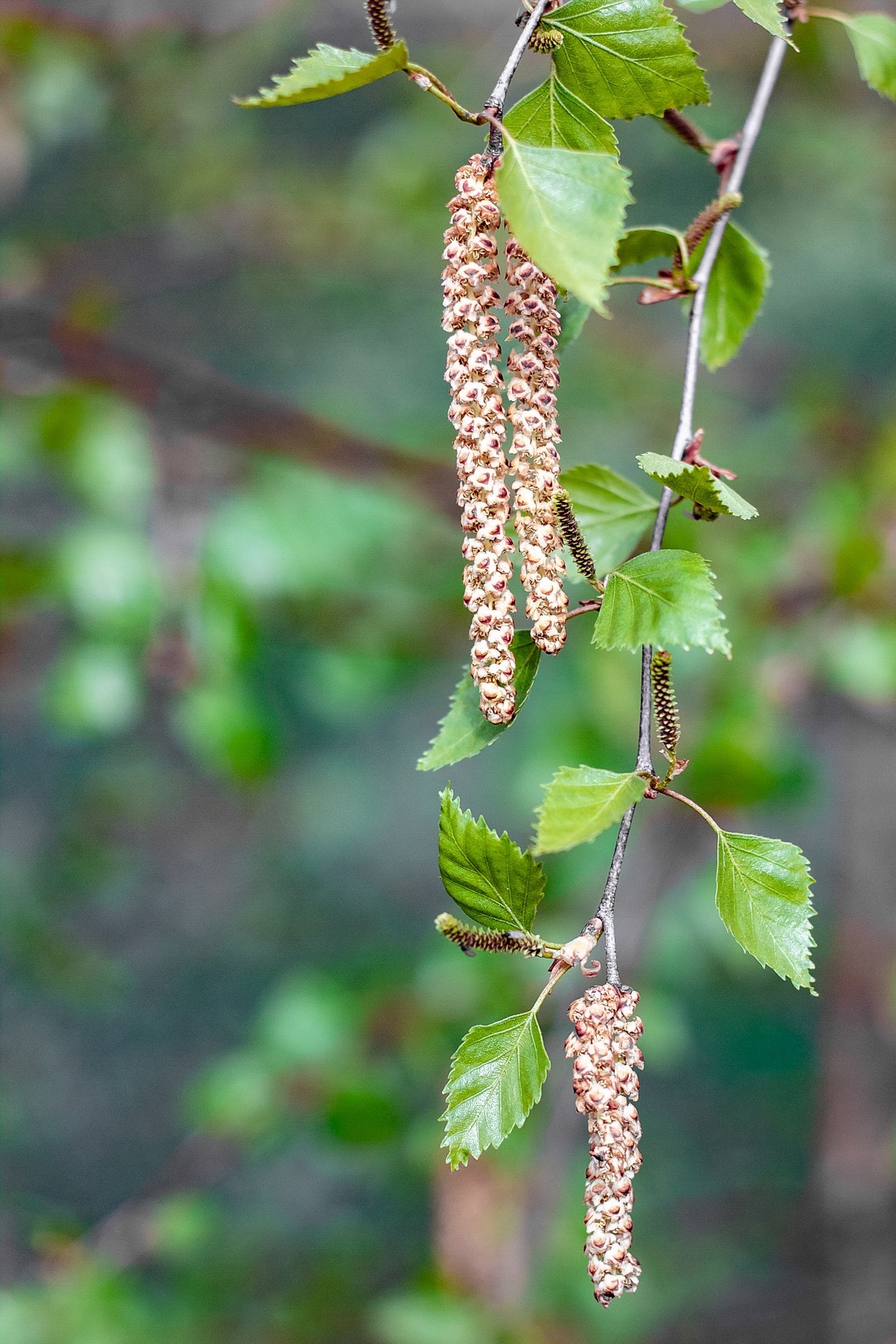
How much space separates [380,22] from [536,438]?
0.16 m

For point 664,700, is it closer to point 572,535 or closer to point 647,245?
point 572,535

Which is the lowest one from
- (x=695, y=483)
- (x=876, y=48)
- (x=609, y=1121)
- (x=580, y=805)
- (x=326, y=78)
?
(x=609, y=1121)

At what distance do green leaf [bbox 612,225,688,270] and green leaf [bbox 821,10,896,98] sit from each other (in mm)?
167

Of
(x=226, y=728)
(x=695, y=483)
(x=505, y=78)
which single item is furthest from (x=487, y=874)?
(x=226, y=728)

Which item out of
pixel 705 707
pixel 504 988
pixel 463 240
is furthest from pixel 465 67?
pixel 463 240

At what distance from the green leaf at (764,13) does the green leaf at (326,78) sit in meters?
0.12

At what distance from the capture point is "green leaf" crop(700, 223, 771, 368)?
0.52 m

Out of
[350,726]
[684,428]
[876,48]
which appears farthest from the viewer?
[350,726]

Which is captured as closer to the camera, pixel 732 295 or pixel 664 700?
pixel 664 700

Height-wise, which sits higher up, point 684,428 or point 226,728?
point 684,428

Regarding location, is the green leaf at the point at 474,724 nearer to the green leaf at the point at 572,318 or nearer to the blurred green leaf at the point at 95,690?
the green leaf at the point at 572,318

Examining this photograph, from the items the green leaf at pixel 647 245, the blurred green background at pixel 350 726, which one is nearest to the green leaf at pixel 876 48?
the green leaf at pixel 647 245

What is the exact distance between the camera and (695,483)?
38cm

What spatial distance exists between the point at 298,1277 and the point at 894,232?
2842mm
